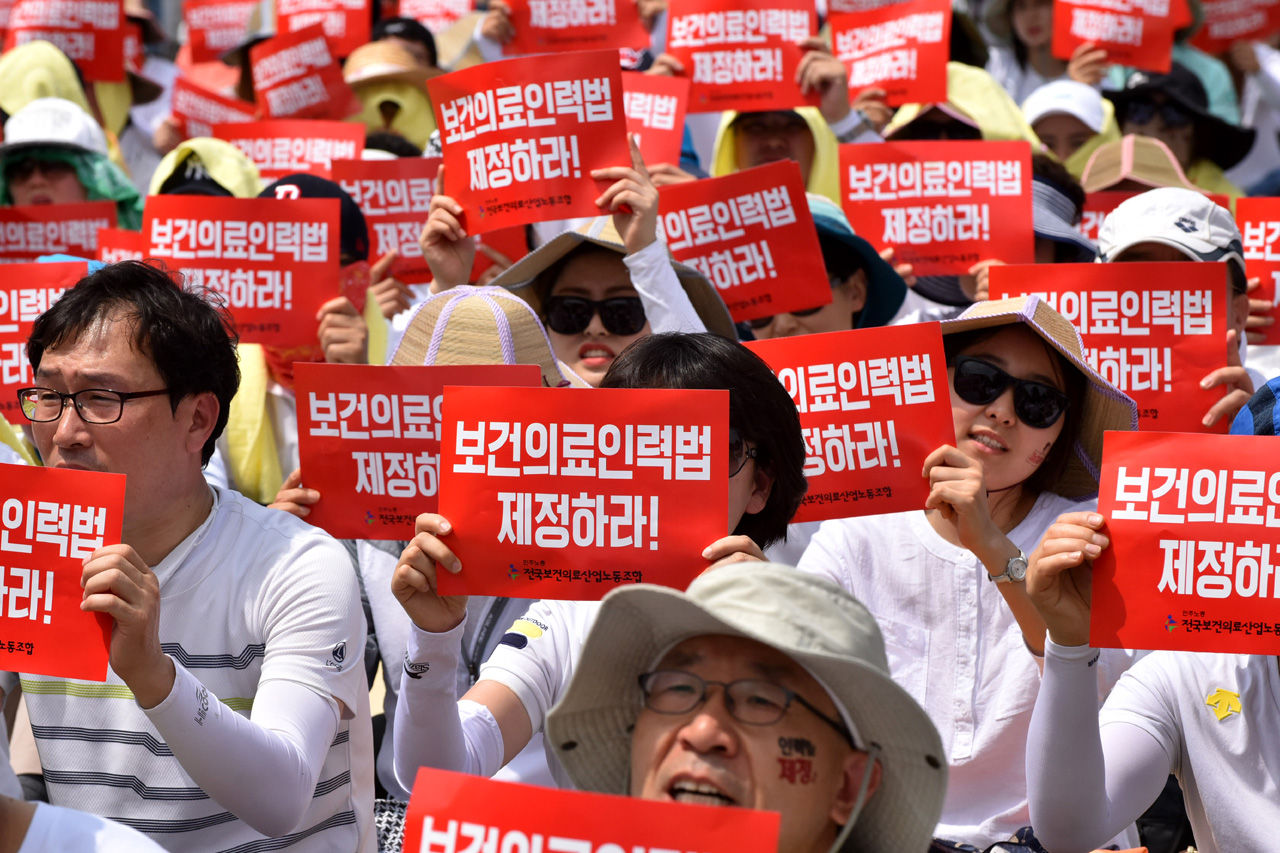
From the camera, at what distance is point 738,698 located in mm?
2404

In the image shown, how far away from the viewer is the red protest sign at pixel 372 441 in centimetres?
398

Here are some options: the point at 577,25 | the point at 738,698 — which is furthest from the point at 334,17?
the point at 738,698

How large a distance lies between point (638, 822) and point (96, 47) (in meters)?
8.38

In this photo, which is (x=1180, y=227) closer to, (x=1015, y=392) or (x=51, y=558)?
(x=1015, y=392)

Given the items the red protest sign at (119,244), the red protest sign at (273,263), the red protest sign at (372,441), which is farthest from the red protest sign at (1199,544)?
the red protest sign at (119,244)

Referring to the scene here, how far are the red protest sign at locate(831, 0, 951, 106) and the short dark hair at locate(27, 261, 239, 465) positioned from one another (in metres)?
4.69

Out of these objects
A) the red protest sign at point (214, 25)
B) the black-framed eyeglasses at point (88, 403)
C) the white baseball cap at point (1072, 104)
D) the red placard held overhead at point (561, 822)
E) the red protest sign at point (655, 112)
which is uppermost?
the red protest sign at point (214, 25)

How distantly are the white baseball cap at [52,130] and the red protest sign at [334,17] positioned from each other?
235cm

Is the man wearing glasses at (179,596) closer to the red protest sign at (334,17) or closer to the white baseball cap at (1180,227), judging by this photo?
the white baseball cap at (1180,227)

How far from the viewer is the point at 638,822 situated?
227cm

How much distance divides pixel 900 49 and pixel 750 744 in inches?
222

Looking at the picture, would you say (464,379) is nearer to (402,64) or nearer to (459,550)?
(459,550)

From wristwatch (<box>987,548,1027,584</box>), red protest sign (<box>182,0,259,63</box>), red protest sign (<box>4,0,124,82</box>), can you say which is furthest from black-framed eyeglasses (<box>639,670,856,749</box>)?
red protest sign (<box>182,0,259,63</box>)

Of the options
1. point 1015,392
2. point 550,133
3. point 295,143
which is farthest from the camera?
point 295,143
